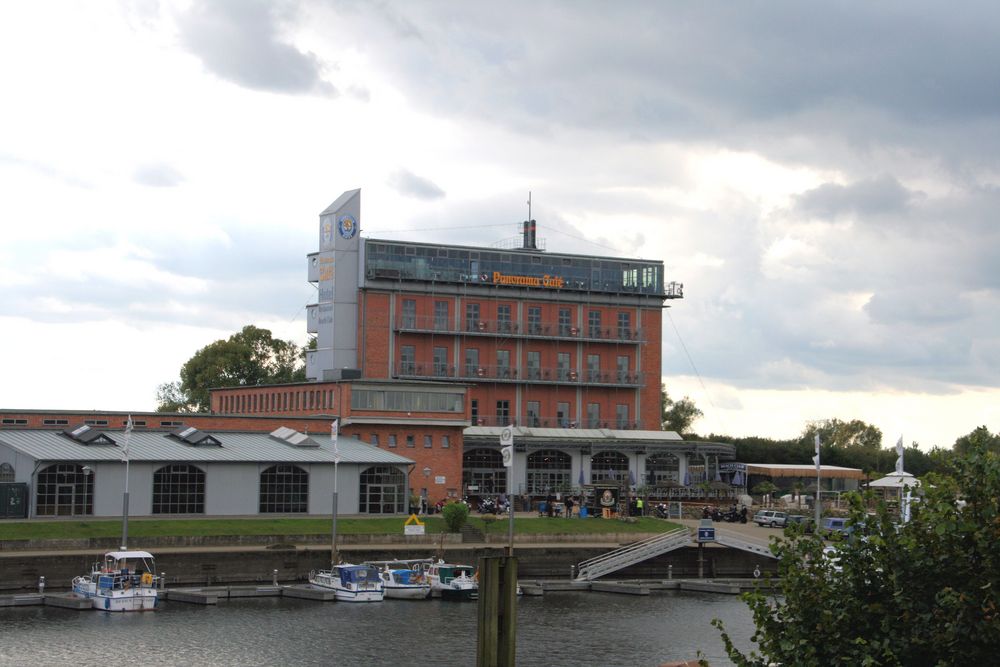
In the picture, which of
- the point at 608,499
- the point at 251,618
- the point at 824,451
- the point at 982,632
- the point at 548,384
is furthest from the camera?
the point at 824,451

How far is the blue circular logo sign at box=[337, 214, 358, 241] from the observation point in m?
102

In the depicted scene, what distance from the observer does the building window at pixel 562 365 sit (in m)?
109

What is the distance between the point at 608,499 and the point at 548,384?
22.2 metres

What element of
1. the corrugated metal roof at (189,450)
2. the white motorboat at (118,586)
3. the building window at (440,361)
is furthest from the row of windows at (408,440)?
the white motorboat at (118,586)

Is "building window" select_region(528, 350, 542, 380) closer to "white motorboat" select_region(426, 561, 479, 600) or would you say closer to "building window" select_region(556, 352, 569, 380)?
"building window" select_region(556, 352, 569, 380)

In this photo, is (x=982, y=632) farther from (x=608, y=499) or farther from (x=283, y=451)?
(x=608, y=499)

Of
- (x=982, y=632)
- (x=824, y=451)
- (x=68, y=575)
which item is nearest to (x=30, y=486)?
(x=68, y=575)

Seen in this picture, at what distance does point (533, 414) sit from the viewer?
10800 centimetres

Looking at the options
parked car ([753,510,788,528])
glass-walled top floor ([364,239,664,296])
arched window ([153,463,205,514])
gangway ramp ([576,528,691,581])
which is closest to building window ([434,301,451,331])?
glass-walled top floor ([364,239,664,296])

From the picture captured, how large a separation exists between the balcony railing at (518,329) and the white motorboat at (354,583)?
4153cm

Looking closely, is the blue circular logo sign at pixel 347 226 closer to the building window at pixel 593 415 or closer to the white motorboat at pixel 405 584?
the building window at pixel 593 415

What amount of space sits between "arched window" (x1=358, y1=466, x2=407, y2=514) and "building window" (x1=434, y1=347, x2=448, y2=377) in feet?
77.0

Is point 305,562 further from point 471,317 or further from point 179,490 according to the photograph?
point 471,317

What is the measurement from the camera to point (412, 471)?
3482 inches
